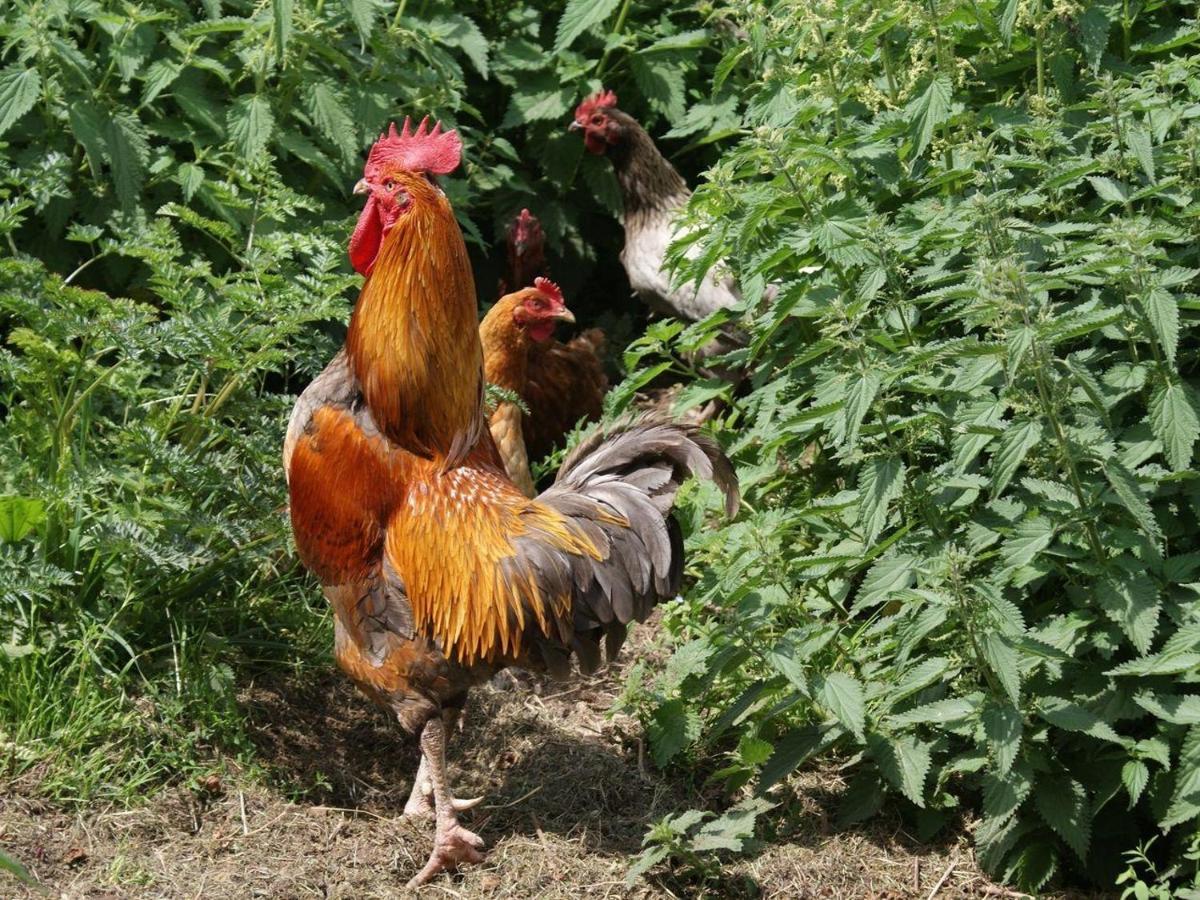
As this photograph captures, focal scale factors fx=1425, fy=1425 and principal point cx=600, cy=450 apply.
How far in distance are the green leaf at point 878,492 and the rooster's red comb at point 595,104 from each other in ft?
12.4

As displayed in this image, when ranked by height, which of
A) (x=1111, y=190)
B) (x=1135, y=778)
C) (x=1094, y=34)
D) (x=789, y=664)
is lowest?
(x=1135, y=778)

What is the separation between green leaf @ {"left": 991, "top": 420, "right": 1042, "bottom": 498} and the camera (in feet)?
11.7

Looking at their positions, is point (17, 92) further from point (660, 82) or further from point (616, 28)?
point (660, 82)

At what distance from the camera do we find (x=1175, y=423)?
12.2ft

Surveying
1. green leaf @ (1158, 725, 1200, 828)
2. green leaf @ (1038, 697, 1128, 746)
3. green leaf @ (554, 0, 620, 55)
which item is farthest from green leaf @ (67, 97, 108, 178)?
green leaf @ (1158, 725, 1200, 828)

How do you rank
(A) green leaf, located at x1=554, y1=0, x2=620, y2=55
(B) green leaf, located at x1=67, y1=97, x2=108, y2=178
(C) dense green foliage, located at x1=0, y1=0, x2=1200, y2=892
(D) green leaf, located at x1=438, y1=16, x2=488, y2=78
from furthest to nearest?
1. (A) green leaf, located at x1=554, y1=0, x2=620, y2=55
2. (D) green leaf, located at x1=438, y1=16, x2=488, y2=78
3. (B) green leaf, located at x1=67, y1=97, x2=108, y2=178
4. (C) dense green foliage, located at x1=0, y1=0, x2=1200, y2=892

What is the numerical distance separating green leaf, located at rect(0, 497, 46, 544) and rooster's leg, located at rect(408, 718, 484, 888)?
4.60 ft

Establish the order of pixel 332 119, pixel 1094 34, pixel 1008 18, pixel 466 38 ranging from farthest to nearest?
pixel 466 38, pixel 332 119, pixel 1094 34, pixel 1008 18

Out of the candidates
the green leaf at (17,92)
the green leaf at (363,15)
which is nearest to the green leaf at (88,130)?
the green leaf at (17,92)

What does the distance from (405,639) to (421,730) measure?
29 cm

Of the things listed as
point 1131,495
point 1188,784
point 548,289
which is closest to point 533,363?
point 548,289

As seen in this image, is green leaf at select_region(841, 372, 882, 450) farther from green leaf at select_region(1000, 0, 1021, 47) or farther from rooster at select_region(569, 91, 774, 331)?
rooster at select_region(569, 91, 774, 331)

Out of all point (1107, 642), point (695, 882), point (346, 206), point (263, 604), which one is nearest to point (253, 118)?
point (346, 206)

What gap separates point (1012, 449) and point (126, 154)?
3695 mm
